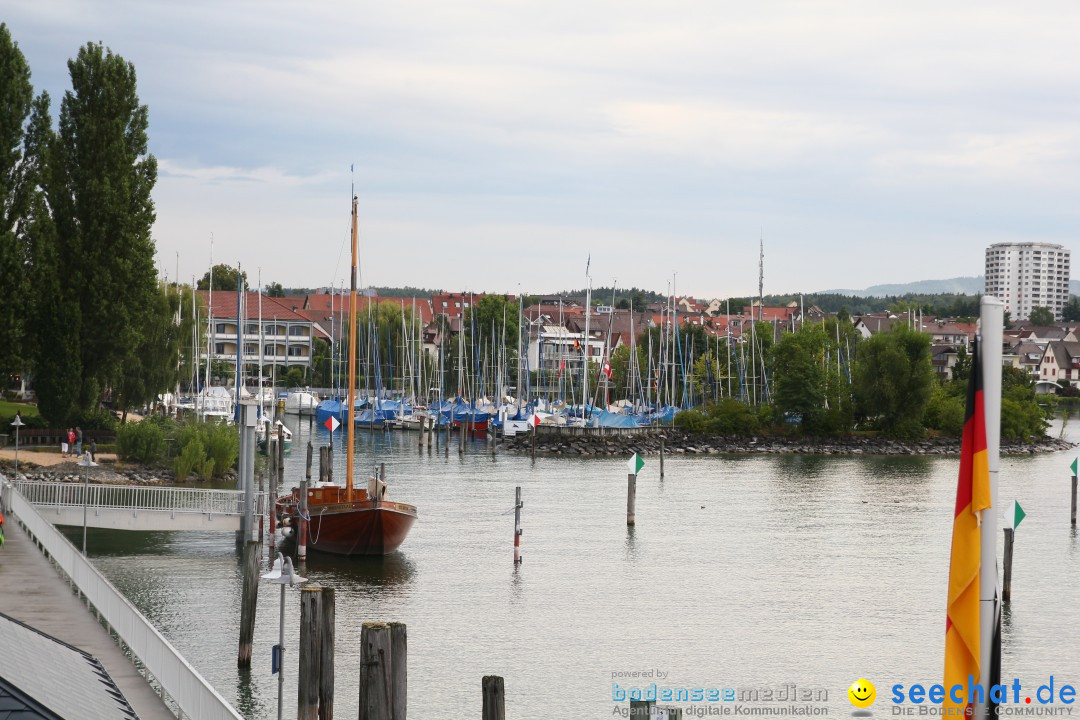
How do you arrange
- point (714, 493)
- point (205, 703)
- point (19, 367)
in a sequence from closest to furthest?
point (205, 703) < point (19, 367) < point (714, 493)

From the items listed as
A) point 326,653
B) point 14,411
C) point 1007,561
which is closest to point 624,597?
point 1007,561

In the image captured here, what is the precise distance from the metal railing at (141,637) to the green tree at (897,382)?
7832 cm

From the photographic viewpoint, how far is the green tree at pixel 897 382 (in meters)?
97.9

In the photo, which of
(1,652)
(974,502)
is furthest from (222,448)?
(974,502)

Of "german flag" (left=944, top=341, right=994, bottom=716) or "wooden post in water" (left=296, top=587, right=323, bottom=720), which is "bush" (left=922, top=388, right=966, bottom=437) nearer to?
"wooden post in water" (left=296, top=587, right=323, bottom=720)

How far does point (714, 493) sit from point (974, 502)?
183 ft

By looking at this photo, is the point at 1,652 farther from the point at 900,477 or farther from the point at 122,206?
the point at 900,477

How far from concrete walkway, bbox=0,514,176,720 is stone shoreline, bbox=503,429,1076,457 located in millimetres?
59845

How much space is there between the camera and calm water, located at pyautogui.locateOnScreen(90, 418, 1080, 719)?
26.5 meters

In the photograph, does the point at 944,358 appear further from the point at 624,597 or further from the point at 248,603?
the point at 248,603

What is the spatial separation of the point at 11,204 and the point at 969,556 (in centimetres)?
5540

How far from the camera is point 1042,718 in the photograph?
23.9m

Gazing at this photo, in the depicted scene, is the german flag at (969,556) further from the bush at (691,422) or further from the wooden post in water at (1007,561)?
the bush at (691,422)

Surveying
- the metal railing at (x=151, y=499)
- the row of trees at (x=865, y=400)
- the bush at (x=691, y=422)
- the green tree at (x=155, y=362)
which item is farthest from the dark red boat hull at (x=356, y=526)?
the row of trees at (x=865, y=400)
